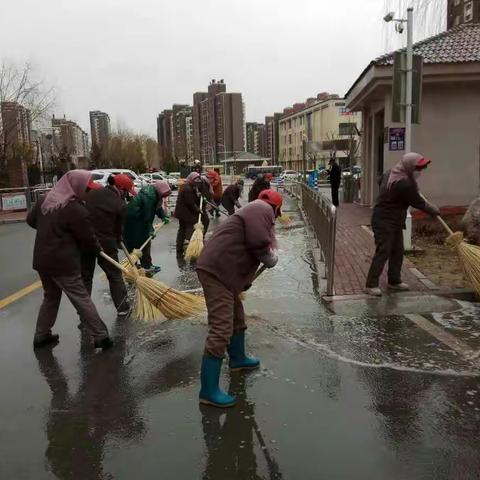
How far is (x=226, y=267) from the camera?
3807 millimetres

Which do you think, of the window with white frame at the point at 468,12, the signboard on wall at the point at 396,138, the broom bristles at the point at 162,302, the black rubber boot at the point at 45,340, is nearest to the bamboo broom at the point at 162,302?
the broom bristles at the point at 162,302

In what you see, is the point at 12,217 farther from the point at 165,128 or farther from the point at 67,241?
the point at 165,128

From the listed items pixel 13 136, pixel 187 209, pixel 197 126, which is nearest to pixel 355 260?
pixel 187 209

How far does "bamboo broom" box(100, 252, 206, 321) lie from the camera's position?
5.23 metres

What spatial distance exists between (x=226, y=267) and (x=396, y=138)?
7521mm

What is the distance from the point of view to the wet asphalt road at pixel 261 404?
3.07 meters

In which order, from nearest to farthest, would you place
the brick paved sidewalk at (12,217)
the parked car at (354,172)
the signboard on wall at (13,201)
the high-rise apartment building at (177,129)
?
the brick paved sidewalk at (12,217) → the signboard on wall at (13,201) → the parked car at (354,172) → the high-rise apartment building at (177,129)

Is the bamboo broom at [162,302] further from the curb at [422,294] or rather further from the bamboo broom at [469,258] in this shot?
the bamboo broom at [469,258]

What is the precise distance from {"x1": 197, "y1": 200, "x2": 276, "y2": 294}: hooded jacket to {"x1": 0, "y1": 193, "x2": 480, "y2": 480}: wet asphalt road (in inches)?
38.0

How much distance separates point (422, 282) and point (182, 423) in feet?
14.6

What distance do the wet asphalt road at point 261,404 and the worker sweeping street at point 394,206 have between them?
781mm

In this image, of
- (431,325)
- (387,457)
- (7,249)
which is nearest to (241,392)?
(387,457)

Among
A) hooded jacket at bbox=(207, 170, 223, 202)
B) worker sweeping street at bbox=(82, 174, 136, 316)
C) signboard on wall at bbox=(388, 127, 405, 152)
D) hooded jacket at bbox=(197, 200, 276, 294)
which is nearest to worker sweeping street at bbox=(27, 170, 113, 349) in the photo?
worker sweeping street at bbox=(82, 174, 136, 316)

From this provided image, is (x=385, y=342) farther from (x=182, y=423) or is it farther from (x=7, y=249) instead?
(x=7, y=249)
